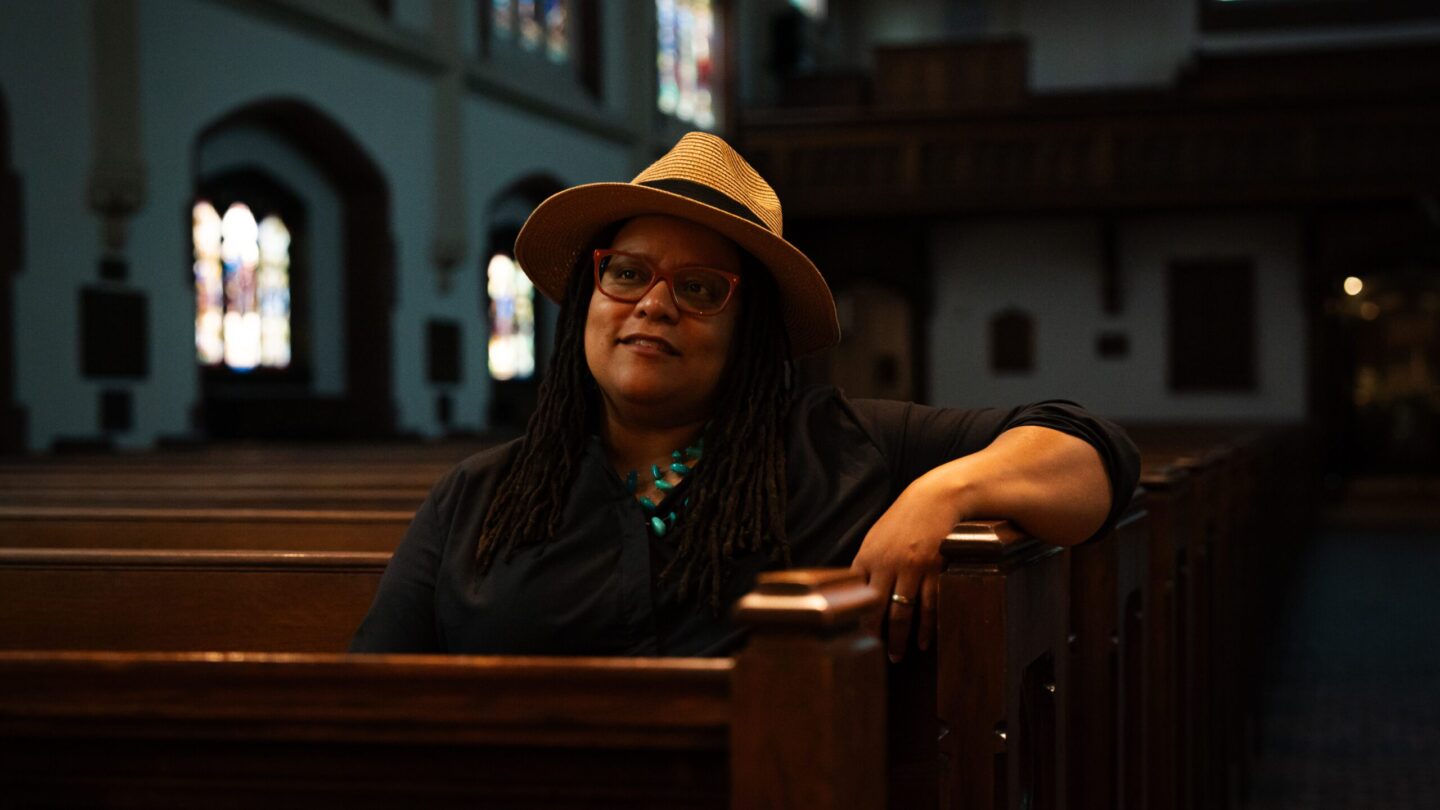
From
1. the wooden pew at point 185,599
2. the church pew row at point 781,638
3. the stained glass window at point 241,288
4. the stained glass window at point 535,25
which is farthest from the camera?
the stained glass window at point 535,25

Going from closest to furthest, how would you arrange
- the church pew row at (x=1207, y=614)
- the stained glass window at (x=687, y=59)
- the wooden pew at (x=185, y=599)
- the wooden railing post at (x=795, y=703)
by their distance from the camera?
the wooden railing post at (x=795, y=703)
the wooden pew at (x=185, y=599)
the church pew row at (x=1207, y=614)
the stained glass window at (x=687, y=59)

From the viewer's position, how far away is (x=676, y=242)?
6.23 feet

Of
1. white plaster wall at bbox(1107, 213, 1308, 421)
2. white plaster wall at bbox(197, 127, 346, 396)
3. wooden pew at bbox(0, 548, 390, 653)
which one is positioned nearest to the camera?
wooden pew at bbox(0, 548, 390, 653)

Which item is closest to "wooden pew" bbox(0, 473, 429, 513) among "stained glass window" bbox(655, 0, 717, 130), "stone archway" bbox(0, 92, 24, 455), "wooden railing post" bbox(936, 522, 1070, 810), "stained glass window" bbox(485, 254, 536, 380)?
"wooden railing post" bbox(936, 522, 1070, 810)

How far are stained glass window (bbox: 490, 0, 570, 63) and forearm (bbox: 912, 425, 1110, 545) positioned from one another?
37.6 feet

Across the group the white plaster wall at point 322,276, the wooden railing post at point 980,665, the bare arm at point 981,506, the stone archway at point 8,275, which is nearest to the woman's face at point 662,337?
the bare arm at point 981,506

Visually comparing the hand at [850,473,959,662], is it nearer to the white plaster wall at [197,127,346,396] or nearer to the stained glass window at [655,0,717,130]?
the white plaster wall at [197,127,346,396]

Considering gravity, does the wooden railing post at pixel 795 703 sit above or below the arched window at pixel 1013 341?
below

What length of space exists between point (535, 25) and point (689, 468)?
12.2 meters

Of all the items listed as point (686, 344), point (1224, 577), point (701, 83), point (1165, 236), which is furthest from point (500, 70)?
point (686, 344)

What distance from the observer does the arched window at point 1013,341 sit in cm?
1603

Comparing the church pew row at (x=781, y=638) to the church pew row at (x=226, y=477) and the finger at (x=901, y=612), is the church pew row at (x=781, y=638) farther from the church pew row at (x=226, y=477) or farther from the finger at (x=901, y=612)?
the church pew row at (x=226, y=477)

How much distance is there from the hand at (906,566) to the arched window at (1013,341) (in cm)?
1472

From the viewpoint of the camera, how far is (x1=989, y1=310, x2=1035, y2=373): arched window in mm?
16031
